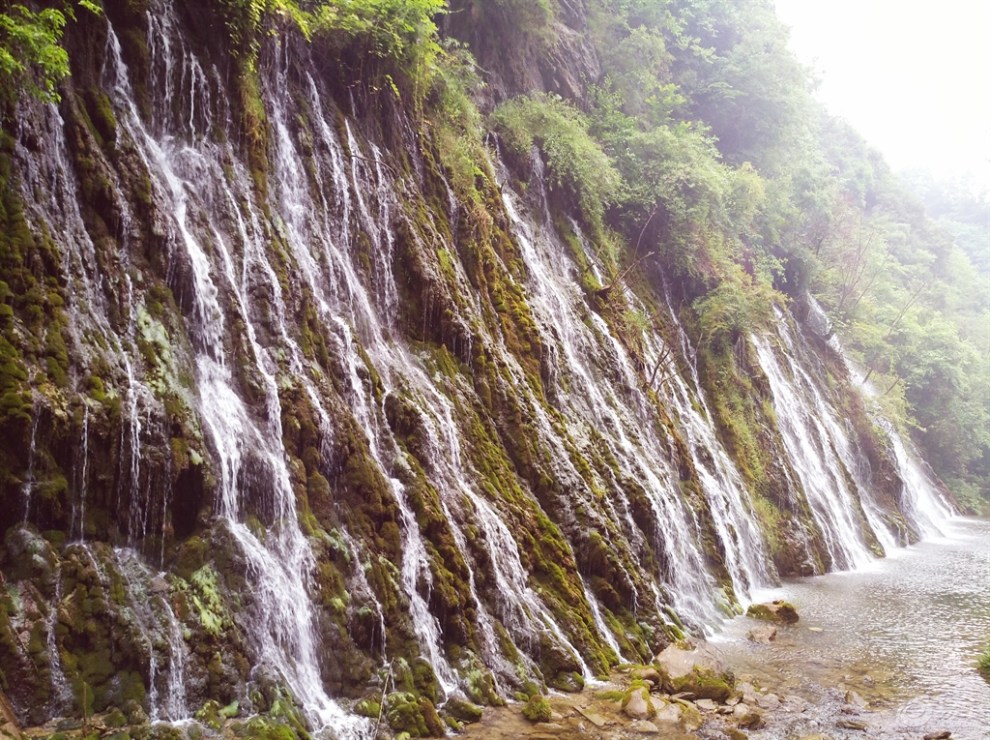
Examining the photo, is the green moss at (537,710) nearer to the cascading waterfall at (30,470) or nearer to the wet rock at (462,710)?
the wet rock at (462,710)

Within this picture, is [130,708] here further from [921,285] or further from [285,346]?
[921,285]

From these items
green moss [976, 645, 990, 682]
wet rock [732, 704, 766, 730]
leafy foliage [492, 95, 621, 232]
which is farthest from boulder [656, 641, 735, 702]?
leafy foliage [492, 95, 621, 232]

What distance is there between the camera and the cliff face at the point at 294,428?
6156 mm

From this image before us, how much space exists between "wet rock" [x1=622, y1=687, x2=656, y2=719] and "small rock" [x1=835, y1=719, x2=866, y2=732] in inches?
84.9

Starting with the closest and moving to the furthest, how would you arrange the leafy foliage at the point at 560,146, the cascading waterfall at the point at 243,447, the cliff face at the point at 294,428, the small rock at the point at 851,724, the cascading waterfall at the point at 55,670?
the cascading waterfall at the point at 55,670, the cliff face at the point at 294,428, the cascading waterfall at the point at 243,447, the small rock at the point at 851,724, the leafy foliage at the point at 560,146

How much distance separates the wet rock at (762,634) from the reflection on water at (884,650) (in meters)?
0.16

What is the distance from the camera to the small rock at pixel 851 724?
822cm

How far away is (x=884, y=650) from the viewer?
11055mm

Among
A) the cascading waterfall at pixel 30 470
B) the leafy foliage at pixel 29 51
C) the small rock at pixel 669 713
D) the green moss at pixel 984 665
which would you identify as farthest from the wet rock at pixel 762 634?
the leafy foliage at pixel 29 51

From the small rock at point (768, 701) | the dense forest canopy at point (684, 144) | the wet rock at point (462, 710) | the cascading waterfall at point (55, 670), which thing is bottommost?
the small rock at point (768, 701)

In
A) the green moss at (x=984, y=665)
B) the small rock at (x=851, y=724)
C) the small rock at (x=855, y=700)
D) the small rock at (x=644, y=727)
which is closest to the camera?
the small rock at (x=644, y=727)

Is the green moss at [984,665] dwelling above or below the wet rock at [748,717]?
below

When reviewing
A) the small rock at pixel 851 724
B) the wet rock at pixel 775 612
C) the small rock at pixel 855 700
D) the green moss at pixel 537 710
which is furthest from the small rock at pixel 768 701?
the wet rock at pixel 775 612

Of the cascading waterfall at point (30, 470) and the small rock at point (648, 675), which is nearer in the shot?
the cascading waterfall at point (30, 470)
